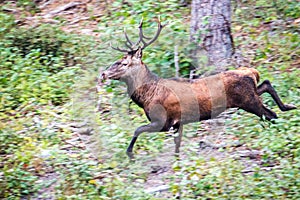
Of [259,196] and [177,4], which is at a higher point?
[177,4]

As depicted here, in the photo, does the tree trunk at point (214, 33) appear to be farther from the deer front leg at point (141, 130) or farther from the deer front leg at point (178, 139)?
the deer front leg at point (141, 130)

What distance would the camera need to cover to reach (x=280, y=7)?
13.0 meters

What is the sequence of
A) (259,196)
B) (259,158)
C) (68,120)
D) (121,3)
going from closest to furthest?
(259,196)
(259,158)
(68,120)
(121,3)

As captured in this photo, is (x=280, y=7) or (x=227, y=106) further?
(x=280, y=7)

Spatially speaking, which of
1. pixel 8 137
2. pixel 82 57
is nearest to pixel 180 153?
pixel 8 137

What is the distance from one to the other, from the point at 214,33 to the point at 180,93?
2.50m

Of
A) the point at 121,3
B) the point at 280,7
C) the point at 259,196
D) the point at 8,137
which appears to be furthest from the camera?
the point at 121,3

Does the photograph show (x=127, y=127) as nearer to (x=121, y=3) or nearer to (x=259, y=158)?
(x=259, y=158)

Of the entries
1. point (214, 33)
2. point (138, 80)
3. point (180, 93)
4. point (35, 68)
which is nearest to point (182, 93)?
point (180, 93)

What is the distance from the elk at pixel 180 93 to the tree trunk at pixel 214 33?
6.72 feet

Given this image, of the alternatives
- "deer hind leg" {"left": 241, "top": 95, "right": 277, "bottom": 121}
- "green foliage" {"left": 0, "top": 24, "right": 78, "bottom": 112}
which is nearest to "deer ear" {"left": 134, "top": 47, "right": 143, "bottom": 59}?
"deer hind leg" {"left": 241, "top": 95, "right": 277, "bottom": 121}

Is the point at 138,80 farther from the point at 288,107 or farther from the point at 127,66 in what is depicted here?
the point at 288,107

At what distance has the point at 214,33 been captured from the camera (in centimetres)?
1120

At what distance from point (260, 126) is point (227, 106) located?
0.58m
